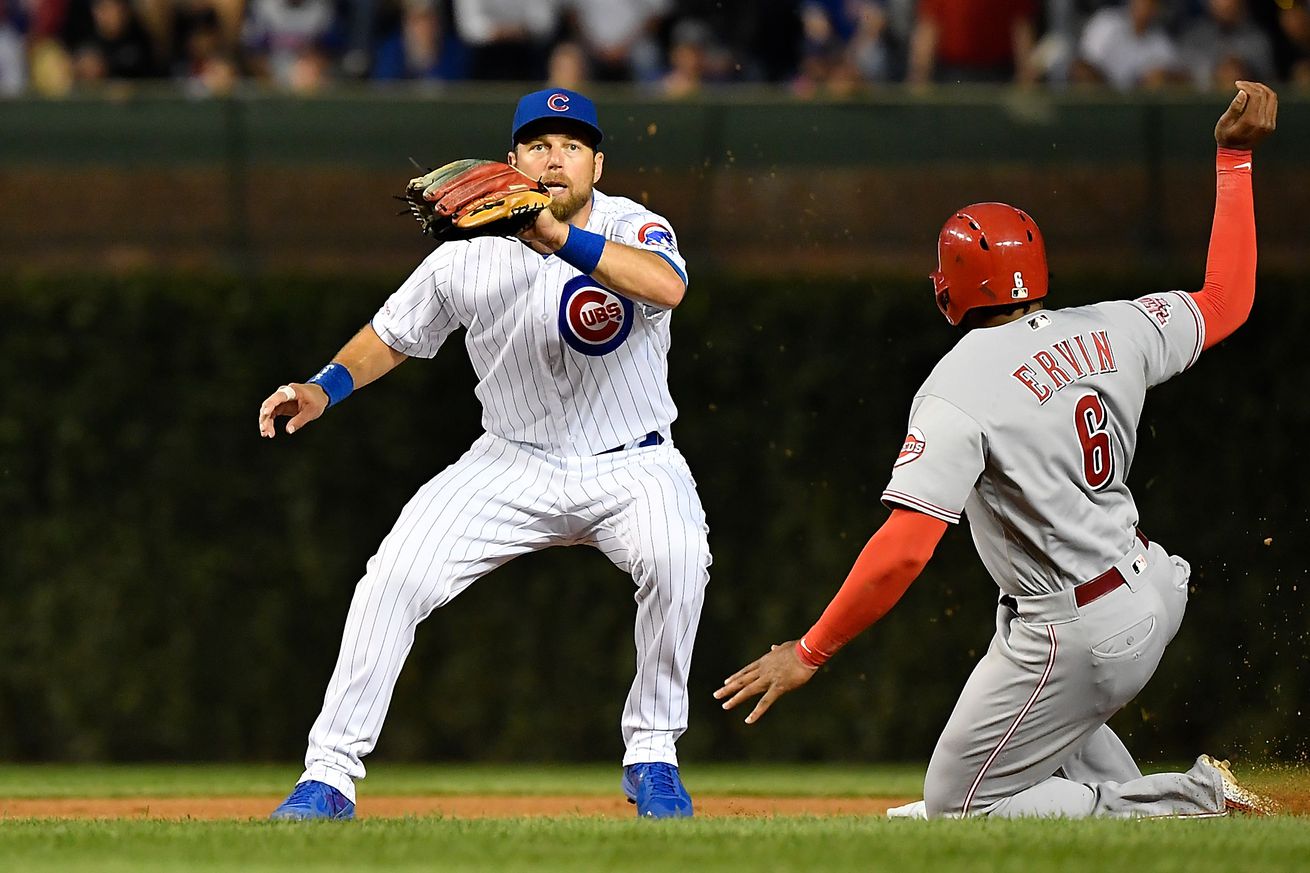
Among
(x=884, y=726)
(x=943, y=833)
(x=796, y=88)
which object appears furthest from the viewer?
(x=796, y=88)

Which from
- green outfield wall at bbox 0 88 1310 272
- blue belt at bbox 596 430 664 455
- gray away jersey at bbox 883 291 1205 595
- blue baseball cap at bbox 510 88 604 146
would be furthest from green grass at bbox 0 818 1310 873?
green outfield wall at bbox 0 88 1310 272

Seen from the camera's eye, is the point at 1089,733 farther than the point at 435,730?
No

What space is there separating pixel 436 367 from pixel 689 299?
112 cm

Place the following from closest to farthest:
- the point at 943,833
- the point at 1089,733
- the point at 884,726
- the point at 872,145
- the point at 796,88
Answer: the point at 943,833 < the point at 1089,733 < the point at 884,726 < the point at 872,145 < the point at 796,88

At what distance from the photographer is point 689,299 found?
25.6ft

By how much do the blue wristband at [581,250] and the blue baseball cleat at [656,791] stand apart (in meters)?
1.49

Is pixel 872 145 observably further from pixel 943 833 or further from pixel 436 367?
pixel 943 833

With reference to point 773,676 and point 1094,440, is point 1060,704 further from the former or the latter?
point 773,676

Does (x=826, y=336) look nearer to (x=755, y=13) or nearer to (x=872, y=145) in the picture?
(x=872, y=145)

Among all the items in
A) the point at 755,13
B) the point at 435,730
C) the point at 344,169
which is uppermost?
the point at 755,13

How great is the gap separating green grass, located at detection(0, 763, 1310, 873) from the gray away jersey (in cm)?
70

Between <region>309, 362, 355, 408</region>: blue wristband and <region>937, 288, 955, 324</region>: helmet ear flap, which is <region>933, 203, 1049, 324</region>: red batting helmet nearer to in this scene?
<region>937, 288, 955, 324</region>: helmet ear flap

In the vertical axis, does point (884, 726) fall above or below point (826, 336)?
below

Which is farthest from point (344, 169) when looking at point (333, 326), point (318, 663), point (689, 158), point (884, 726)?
point (884, 726)
